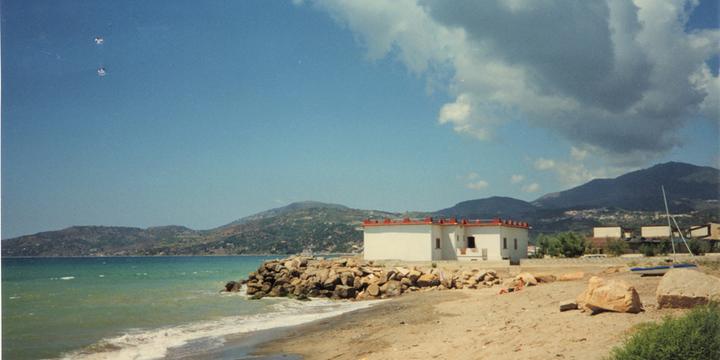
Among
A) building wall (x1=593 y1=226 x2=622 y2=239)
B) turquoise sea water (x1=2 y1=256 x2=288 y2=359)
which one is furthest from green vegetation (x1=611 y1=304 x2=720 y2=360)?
building wall (x1=593 y1=226 x2=622 y2=239)

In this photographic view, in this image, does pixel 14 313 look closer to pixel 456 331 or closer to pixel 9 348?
pixel 9 348

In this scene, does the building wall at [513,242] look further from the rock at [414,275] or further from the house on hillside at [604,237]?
the rock at [414,275]

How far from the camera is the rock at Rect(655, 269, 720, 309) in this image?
34.6 ft

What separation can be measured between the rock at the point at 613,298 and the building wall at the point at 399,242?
2656 cm

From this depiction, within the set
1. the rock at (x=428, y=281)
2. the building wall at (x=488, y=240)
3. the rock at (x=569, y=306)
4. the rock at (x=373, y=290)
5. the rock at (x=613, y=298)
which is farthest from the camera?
the building wall at (x=488, y=240)

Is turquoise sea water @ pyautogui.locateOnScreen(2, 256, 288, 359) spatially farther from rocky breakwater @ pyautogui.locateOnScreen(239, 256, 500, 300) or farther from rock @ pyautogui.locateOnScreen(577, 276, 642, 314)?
rock @ pyautogui.locateOnScreen(577, 276, 642, 314)

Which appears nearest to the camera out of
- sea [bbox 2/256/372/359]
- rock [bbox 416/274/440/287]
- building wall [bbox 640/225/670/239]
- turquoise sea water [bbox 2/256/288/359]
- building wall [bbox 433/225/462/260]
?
sea [bbox 2/256/372/359]

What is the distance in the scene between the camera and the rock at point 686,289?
34.6 ft

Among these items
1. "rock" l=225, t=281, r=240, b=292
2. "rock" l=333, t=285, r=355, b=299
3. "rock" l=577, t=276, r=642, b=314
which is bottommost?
"rock" l=225, t=281, r=240, b=292

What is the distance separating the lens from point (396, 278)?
3117 centimetres

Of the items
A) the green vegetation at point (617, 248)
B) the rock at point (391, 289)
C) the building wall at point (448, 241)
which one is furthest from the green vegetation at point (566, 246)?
the rock at point (391, 289)

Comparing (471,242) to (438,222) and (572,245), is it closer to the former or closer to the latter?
(438,222)

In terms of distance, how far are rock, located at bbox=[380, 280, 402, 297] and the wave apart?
4.87 meters

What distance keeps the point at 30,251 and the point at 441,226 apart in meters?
161
